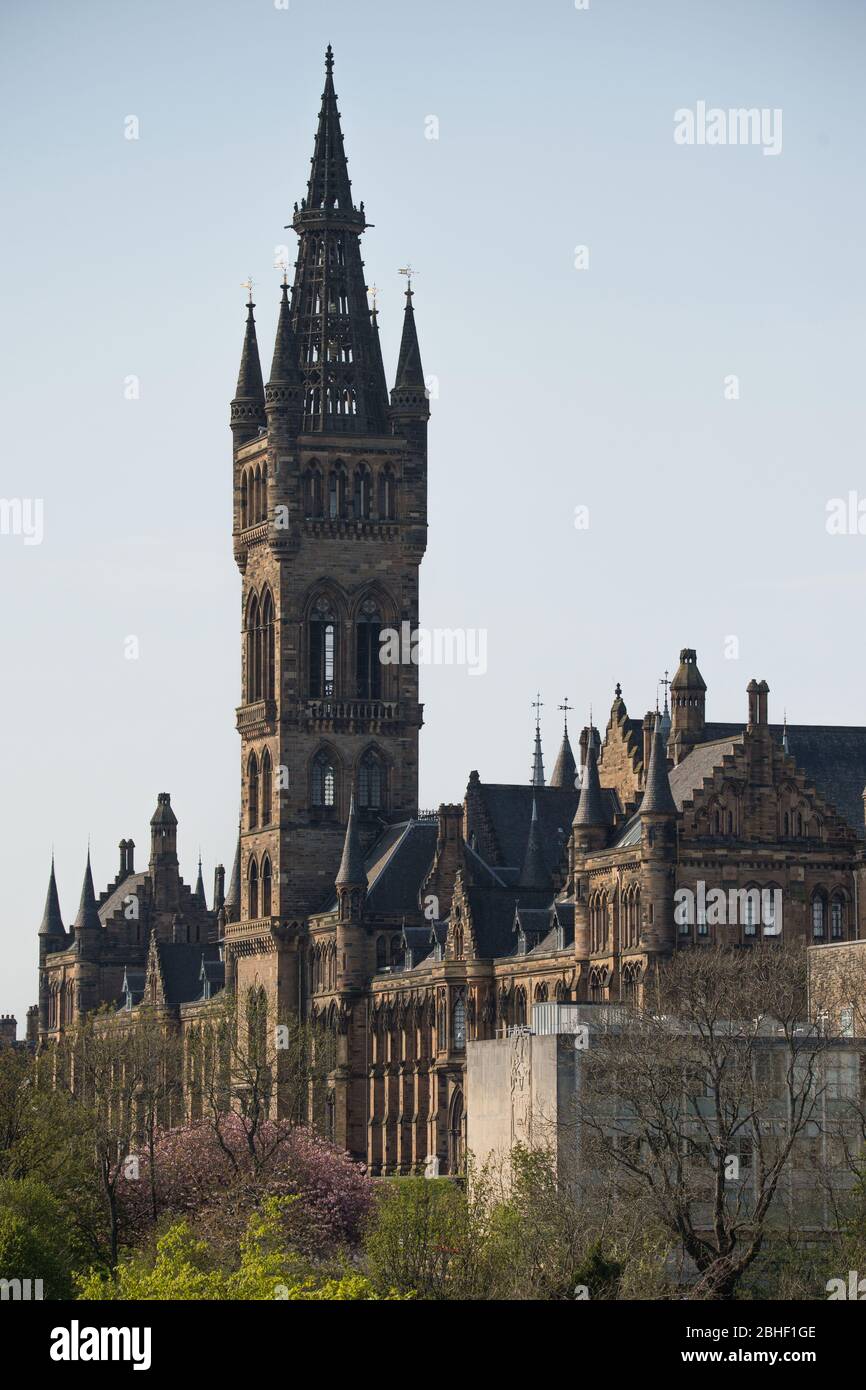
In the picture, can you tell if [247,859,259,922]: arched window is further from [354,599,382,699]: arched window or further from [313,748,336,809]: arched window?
[354,599,382,699]: arched window

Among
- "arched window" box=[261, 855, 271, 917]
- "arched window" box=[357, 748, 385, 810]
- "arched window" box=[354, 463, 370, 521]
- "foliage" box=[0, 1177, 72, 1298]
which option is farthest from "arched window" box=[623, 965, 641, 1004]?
"arched window" box=[354, 463, 370, 521]

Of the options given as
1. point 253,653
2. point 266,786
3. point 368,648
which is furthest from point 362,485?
point 266,786

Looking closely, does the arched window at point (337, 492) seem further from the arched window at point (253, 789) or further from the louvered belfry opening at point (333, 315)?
the arched window at point (253, 789)

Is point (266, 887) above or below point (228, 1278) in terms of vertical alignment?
above

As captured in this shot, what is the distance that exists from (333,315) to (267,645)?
18.8 meters

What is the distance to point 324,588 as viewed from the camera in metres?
178

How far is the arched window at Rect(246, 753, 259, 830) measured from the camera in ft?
595

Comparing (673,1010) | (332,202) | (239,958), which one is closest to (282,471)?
(332,202)

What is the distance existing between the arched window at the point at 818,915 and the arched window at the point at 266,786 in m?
50.4

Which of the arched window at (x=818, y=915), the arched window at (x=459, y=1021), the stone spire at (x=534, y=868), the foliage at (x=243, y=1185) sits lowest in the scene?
the foliage at (x=243, y=1185)

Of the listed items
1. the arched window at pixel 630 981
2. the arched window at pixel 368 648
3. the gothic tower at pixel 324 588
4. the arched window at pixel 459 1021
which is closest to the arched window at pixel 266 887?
the gothic tower at pixel 324 588

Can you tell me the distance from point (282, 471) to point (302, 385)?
17.9 feet

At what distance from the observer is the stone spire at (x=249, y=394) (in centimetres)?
18388

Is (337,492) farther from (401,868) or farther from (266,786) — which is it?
(401,868)
